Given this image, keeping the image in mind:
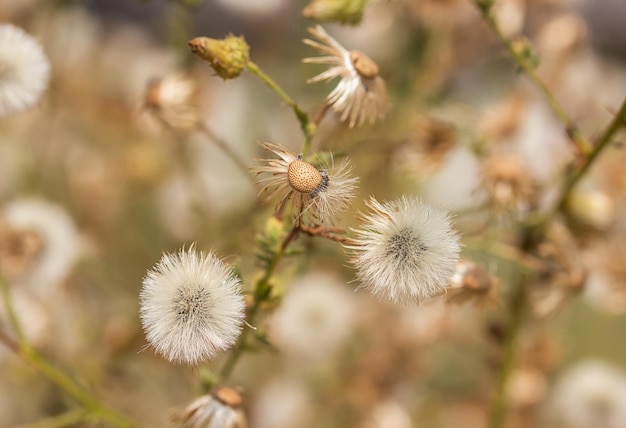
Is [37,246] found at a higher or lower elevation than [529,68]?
lower

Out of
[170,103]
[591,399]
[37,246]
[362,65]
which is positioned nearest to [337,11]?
[362,65]

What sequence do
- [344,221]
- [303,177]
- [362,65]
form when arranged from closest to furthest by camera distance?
1. [303,177]
2. [362,65]
3. [344,221]

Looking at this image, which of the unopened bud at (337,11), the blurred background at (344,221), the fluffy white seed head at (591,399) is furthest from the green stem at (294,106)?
the fluffy white seed head at (591,399)

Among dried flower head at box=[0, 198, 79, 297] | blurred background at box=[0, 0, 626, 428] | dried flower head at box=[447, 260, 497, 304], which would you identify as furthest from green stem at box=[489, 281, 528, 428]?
dried flower head at box=[0, 198, 79, 297]

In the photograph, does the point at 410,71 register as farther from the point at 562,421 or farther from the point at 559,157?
the point at 562,421

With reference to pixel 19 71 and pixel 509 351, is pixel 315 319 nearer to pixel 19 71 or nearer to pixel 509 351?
pixel 509 351

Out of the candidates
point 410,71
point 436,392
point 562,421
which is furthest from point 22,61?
point 562,421

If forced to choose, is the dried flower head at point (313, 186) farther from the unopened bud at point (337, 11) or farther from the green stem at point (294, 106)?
the unopened bud at point (337, 11)
